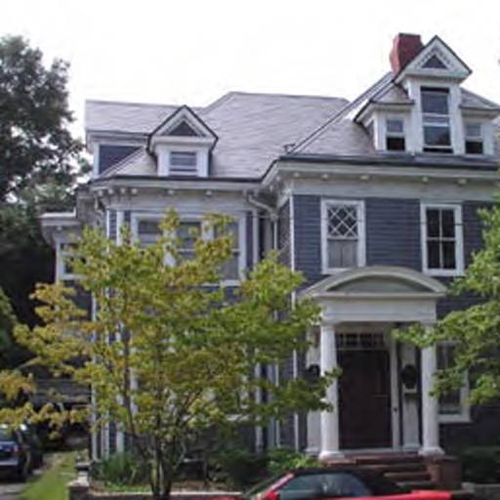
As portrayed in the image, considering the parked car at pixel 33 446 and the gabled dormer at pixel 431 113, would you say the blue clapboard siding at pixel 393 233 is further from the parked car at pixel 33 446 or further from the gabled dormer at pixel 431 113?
the parked car at pixel 33 446

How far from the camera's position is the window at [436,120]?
23.3 meters

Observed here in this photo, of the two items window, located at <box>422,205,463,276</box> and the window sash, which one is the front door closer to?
the window sash

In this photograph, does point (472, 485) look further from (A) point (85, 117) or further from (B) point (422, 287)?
(A) point (85, 117)

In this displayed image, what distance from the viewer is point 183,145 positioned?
23188 millimetres

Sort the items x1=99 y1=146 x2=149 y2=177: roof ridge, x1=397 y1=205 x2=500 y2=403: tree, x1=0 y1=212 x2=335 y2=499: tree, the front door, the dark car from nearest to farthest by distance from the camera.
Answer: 1. the dark car
2. x1=0 y1=212 x2=335 y2=499: tree
3. x1=397 y1=205 x2=500 y2=403: tree
4. the front door
5. x1=99 y1=146 x2=149 y2=177: roof ridge

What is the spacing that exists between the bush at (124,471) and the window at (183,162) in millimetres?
6972

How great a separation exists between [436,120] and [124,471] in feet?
36.9

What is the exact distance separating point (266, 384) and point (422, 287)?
306 inches

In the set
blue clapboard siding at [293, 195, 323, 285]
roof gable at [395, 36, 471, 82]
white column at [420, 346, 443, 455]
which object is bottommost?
white column at [420, 346, 443, 455]

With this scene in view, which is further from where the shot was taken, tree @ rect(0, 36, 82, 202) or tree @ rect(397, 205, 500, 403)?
tree @ rect(0, 36, 82, 202)

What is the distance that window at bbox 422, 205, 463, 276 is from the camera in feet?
74.1

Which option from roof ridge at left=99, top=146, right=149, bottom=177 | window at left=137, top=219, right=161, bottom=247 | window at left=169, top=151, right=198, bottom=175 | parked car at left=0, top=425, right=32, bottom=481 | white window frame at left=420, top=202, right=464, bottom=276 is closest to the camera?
white window frame at left=420, top=202, right=464, bottom=276

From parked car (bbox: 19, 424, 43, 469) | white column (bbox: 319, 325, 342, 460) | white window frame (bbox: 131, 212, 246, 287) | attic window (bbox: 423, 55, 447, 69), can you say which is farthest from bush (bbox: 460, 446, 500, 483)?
parked car (bbox: 19, 424, 43, 469)

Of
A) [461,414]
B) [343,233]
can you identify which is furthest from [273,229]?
[461,414]
